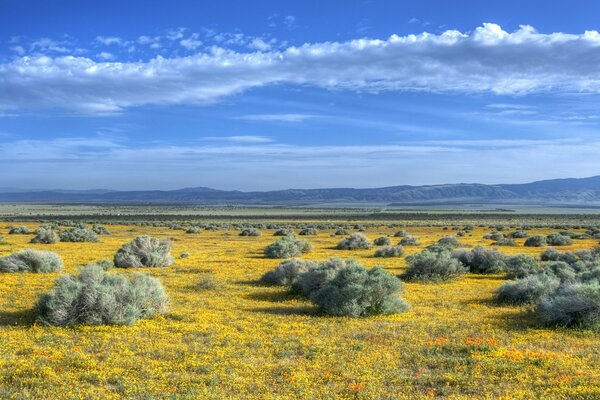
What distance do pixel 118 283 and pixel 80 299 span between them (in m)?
1.33

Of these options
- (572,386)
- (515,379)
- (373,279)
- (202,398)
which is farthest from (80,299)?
(572,386)

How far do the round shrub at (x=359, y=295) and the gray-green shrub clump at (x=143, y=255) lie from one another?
1473 cm

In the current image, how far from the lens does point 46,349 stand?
470 inches

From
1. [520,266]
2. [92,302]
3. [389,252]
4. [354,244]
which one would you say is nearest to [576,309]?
[520,266]

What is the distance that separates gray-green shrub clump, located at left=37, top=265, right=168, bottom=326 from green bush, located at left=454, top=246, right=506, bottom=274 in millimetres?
18866

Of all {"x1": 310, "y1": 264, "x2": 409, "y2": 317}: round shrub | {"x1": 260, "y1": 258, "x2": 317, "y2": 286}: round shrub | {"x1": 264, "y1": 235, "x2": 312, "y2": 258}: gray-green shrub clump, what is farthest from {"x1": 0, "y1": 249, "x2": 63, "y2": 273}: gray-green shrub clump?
{"x1": 310, "y1": 264, "x2": 409, "y2": 317}: round shrub

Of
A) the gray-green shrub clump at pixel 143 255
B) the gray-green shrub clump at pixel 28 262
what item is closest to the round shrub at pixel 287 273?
the gray-green shrub clump at pixel 143 255

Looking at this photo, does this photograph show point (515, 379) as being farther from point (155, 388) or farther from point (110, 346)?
point (110, 346)

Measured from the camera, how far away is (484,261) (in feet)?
92.9

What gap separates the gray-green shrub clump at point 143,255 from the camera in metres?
28.8

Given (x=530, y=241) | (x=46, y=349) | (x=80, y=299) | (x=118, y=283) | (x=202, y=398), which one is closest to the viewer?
(x=202, y=398)

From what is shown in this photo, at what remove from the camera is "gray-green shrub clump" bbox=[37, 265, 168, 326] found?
14.4 meters

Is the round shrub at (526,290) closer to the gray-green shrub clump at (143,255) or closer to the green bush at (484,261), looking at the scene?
the green bush at (484,261)

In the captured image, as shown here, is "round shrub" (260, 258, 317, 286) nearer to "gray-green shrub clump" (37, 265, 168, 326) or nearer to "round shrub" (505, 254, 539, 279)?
"gray-green shrub clump" (37, 265, 168, 326)
